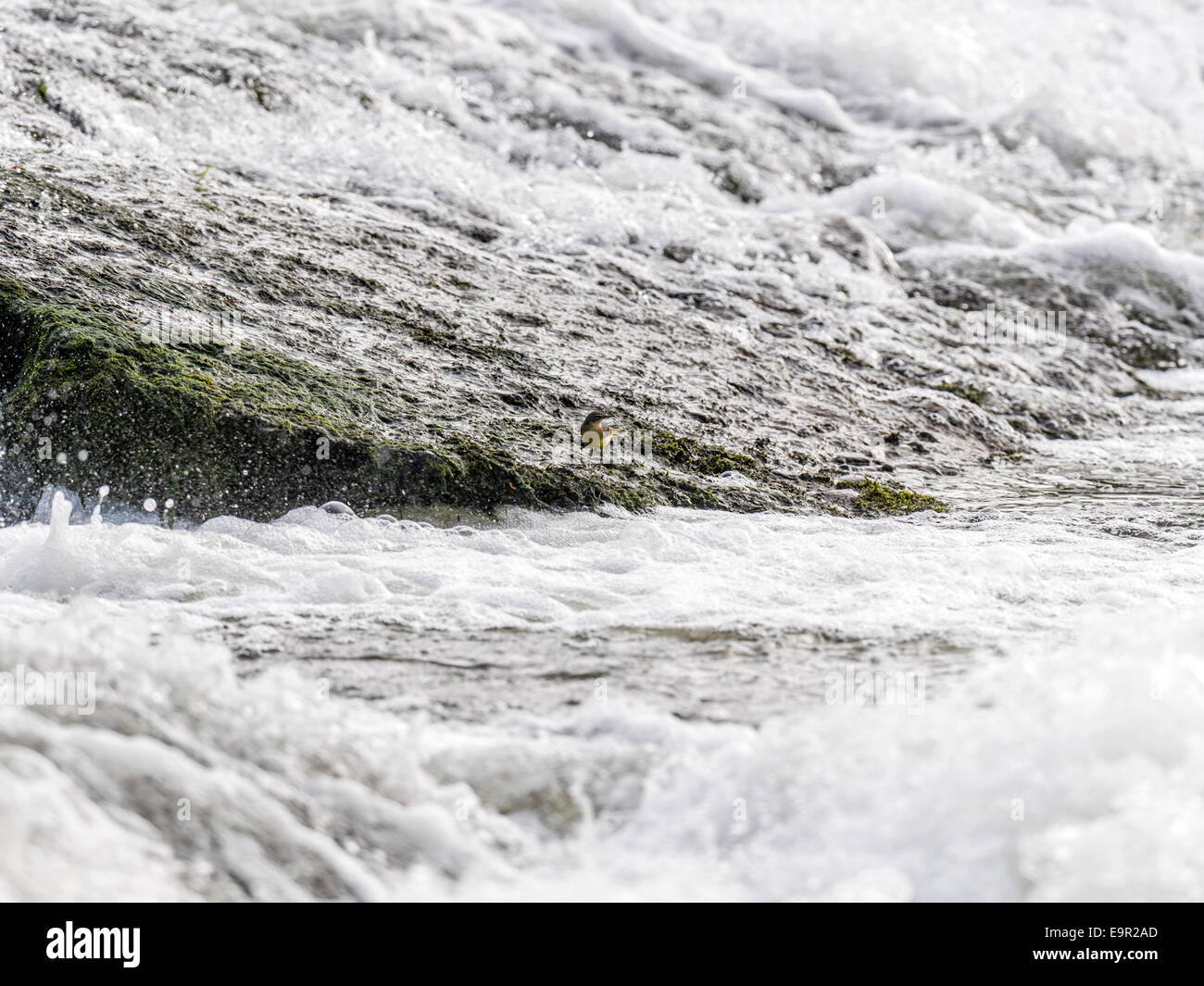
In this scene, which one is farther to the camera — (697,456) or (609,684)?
(697,456)

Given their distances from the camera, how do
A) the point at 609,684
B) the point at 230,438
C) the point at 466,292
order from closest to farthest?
the point at 609,684 < the point at 230,438 < the point at 466,292

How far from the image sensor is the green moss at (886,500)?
428 centimetres

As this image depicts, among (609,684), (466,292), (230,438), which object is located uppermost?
(466,292)

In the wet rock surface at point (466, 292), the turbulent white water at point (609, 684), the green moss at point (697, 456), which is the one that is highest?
the wet rock surface at point (466, 292)

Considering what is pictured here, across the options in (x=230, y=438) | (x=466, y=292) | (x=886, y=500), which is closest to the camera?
(x=230, y=438)

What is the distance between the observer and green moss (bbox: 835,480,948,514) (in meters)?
4.28

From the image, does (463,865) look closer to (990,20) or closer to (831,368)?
(831,368)

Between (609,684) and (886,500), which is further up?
(886,500)

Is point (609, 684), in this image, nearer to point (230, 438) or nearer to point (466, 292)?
point (230, 438)

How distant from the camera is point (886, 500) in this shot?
14.3ft

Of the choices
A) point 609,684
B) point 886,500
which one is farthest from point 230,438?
point 886,500

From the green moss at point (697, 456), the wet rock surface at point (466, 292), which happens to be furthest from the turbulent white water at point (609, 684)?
the green moss at point (697, 456)

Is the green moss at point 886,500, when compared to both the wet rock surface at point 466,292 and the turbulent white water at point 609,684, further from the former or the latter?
the turbulent white water at point 609,684

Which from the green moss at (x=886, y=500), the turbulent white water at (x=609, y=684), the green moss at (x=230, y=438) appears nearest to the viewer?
the turbulent white water at (x=609, y=684)
